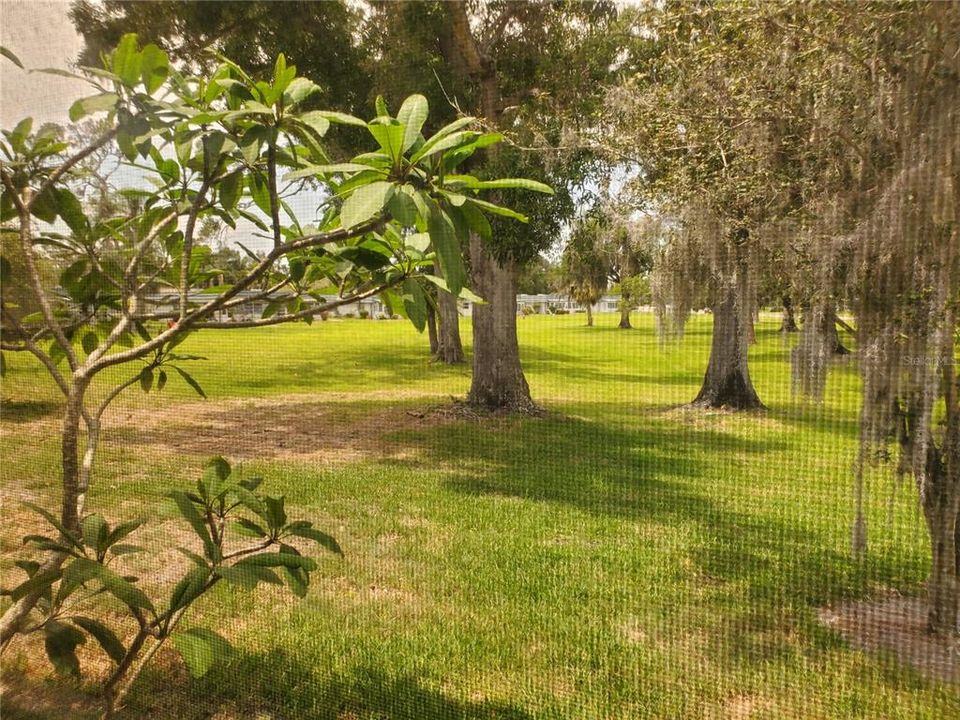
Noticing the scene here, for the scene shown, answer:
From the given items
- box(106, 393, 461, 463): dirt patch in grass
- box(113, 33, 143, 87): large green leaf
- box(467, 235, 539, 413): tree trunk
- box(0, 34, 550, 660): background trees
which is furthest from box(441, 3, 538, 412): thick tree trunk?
box(113, 33, 143, 87): large green leaf

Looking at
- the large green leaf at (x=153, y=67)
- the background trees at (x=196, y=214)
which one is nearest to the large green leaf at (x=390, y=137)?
the background trees at (x=196, y=214)

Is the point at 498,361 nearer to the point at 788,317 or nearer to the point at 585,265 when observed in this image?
the point at 585,265

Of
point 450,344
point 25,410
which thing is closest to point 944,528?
point 450,344

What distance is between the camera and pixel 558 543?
1237 mm

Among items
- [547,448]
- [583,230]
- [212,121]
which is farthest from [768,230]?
[547,448]

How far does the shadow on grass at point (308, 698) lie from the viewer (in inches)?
34.2

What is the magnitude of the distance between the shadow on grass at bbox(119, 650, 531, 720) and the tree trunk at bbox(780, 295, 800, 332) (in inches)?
27.2

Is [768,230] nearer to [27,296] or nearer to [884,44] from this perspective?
[884,44]

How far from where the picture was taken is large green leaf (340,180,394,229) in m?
0.50

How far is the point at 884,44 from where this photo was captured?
74 centimetres

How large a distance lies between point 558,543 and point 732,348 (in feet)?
1.72

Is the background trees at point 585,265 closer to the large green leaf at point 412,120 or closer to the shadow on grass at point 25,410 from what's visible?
the large green leaf at point 412,120

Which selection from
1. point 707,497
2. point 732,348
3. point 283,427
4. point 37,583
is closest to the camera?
point 37,583

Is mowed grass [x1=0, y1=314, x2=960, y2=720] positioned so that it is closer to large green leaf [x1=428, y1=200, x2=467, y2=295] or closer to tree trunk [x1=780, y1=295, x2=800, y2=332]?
tree trunk [x1=780, y1=295, x2=800, y2=332]
